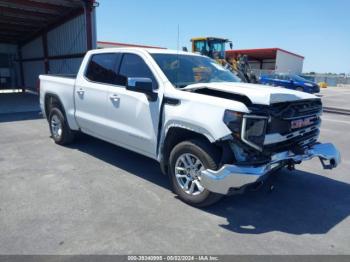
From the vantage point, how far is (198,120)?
3.82m

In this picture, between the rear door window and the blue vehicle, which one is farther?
the blue vehicle

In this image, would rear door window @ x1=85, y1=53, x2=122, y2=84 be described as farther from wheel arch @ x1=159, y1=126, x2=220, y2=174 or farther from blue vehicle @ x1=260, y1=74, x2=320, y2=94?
blue vehicle @ x1=260, y1=74, x2=320, y2=94

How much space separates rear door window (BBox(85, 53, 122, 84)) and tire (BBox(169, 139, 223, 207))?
181 cm

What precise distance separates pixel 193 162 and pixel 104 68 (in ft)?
8.32

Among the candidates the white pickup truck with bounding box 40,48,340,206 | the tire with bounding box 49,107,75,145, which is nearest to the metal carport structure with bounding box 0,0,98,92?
the tire with bounding box 49,107,75,145

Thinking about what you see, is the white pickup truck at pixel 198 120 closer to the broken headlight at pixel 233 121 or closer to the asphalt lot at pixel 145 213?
the broken headlight at pixel 233 121

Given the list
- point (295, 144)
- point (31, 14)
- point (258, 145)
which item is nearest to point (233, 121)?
point (258, 145)

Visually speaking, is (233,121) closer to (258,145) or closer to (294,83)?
(258,145)

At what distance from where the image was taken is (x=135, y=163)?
19.2ft

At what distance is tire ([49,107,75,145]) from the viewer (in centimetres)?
673

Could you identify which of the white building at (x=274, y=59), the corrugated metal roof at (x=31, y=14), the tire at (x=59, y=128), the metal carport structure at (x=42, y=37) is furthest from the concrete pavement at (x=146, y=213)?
the white building at (x=274, y=59)

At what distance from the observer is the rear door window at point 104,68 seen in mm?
5297

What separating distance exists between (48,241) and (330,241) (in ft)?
9.76

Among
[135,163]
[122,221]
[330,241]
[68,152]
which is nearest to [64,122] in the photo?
[68,152]
